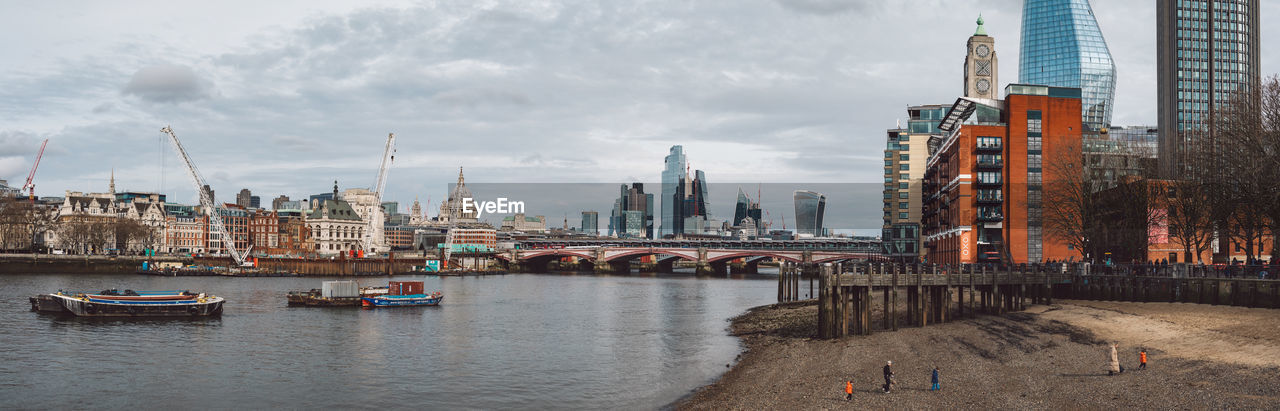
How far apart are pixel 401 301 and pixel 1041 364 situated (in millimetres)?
65084

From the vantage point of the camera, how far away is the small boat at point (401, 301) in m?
88.6

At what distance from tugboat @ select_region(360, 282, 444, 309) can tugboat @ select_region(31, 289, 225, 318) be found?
50.1ft

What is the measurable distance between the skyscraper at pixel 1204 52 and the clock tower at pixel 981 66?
33.8 m

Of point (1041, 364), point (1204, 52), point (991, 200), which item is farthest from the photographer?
point (1204, 52)

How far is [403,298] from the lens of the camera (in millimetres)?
90062

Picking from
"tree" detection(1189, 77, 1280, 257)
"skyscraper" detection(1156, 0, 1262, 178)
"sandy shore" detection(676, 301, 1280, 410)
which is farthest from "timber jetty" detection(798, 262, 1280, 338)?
"skyscraper" detection(1156, 0, 1262, 178)

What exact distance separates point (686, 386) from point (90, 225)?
17828 centimetres

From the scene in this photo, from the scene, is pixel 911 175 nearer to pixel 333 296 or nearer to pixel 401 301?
pixel 401 301

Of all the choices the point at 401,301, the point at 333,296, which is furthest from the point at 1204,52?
the point at 333,296

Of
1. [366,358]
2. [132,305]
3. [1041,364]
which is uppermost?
[1041,364]

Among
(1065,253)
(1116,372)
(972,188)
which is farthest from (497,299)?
(1116,372)

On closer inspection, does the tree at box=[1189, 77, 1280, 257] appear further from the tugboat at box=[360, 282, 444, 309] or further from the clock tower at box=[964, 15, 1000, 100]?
the clock tower at box=[964, 15, 1000, 100]

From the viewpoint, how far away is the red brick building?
8956 cm

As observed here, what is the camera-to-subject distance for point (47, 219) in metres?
183
